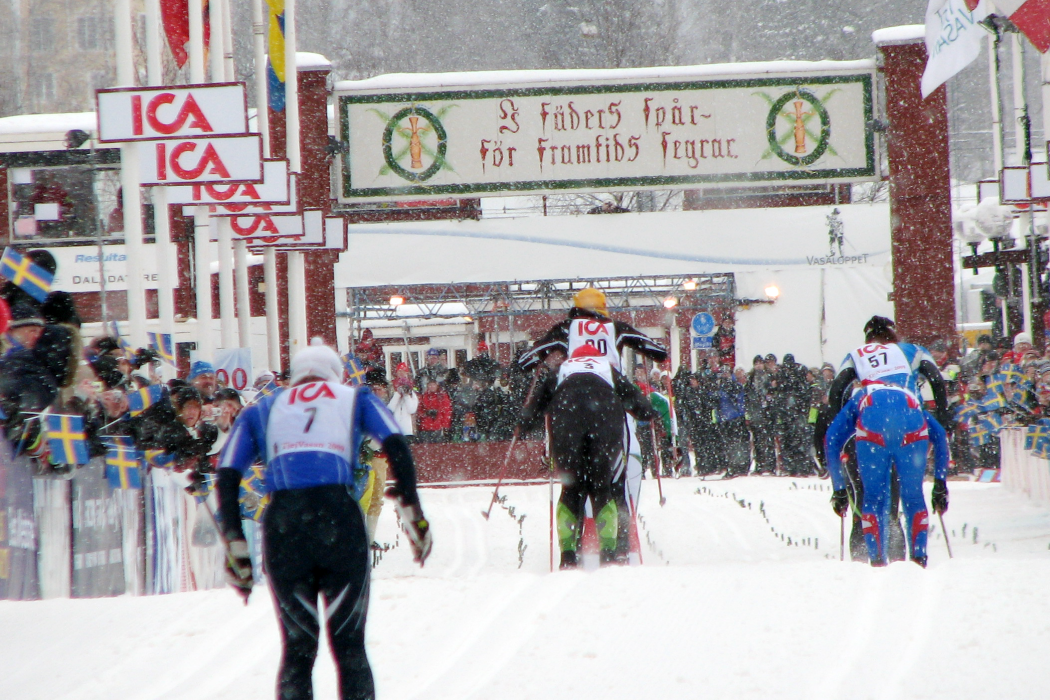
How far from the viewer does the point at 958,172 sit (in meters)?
50.3

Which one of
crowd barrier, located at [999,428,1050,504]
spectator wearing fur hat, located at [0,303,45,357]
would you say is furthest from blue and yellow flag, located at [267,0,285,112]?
crowd barrier, located at [999,428,1050,504]

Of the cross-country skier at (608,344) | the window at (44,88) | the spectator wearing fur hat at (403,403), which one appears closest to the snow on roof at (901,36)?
the spectator wearing fur hat at (403,403)

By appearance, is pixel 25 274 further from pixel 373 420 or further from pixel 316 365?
pixel 373 420

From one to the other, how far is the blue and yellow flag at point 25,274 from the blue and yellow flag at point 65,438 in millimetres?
854

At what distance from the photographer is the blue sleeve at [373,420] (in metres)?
4.28

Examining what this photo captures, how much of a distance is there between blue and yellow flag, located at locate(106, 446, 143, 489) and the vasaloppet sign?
899 cm

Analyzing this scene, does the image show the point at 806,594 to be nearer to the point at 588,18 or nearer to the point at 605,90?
the point at 605,90

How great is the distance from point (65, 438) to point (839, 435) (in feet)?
14.0

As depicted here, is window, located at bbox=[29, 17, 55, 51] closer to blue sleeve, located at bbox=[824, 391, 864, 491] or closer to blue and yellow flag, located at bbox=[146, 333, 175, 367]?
blue and yellow flag, located at bbox=[146, 333, 175, 367]

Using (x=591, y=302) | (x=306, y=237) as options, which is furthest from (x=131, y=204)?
(x=591, y=302)

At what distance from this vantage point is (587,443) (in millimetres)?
7180

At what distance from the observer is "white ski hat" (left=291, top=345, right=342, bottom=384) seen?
4309 millimetres

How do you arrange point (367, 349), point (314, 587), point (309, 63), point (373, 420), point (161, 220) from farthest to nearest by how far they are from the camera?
point (367, 349) → point (309, 63) → point (161, 220) → point (373, 420) → point (314, 587)

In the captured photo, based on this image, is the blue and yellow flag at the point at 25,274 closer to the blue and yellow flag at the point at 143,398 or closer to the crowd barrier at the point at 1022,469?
the blue and yellow flag at the point at 143,398
